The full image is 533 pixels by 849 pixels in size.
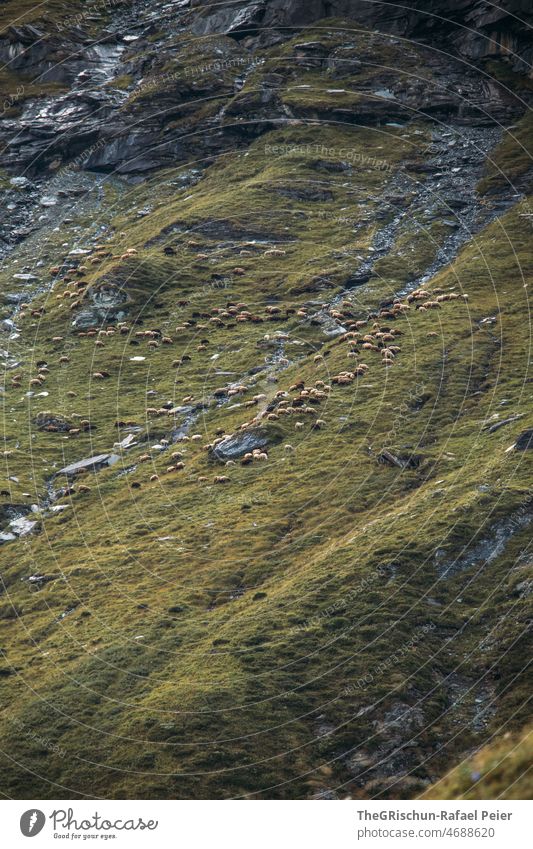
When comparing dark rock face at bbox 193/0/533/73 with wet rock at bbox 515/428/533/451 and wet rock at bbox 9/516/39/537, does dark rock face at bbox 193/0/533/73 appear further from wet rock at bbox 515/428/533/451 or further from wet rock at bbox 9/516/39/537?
wet rock at bbox 9/516/39/537

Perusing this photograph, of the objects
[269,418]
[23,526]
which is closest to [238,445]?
[269,418]

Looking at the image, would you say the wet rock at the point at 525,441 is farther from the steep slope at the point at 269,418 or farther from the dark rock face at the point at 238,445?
the dark rock face at the point at 238,445

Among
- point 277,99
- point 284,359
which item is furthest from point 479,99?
point 284,359

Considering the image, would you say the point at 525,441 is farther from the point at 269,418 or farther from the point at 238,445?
the point at 238,445

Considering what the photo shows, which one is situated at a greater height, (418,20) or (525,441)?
(418,20)

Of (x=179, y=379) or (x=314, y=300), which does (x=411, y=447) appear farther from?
(x=314, y=300)

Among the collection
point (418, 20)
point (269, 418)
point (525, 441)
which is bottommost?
point (525, 441)

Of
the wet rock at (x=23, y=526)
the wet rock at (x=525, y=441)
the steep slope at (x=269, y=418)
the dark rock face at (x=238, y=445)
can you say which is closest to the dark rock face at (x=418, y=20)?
the steep slope at (x=269, y=418)

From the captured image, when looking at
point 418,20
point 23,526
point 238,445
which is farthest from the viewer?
point 418,20
